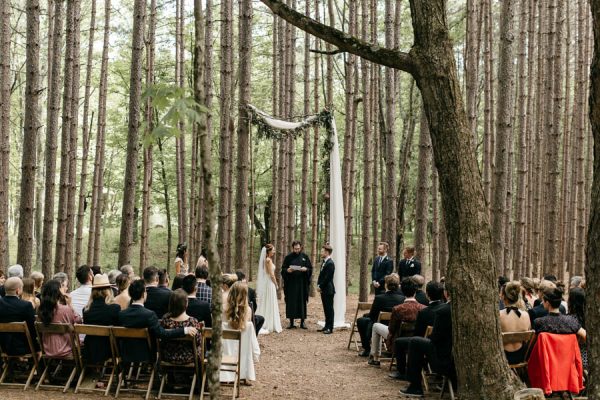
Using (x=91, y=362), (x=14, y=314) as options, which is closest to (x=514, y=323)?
(x=91, y=362)

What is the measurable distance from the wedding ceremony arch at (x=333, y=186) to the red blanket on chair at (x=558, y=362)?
5.56 m

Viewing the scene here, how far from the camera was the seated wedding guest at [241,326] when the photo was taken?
24.9ft

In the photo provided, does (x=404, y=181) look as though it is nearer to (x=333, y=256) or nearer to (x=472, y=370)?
(x=333, y=256)

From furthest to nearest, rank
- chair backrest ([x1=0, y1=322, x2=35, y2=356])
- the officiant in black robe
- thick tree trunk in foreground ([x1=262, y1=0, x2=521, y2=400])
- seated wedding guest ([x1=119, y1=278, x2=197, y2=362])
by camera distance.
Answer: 1. the officiant in black robe
2. chair backrest ([x1=0, y1=322, x2=35, y2=356])
3. seated wedding guest ([x1=119, y1=278, x2=197, y2=362])
4. thick tree trunk in foreground ([x1=262, y1=0, x2=521, y2=400])

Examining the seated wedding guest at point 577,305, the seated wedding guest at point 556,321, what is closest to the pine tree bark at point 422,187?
the seated wedding guest at point 577,305

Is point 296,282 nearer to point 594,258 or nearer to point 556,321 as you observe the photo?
point 556,321

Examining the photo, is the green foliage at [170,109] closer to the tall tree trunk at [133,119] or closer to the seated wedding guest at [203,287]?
the seated wedding guest at [203,287]

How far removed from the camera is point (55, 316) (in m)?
7.14

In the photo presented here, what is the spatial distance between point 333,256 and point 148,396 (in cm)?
596

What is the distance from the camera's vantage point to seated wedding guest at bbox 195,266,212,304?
28.5ft

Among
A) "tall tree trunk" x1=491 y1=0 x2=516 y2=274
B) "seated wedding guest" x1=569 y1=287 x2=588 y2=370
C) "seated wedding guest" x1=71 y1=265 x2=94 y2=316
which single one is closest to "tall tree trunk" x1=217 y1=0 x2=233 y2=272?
"seated wedding guest" x1=71 y1=265 x2=94 y2=316

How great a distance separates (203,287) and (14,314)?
252cm

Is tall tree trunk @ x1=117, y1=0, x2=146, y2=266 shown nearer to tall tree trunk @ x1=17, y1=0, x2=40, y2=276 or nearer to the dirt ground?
tall tree trunk @ x1=17, y1=0, x2=40, y2=276

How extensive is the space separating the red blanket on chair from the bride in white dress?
5.94 metres
